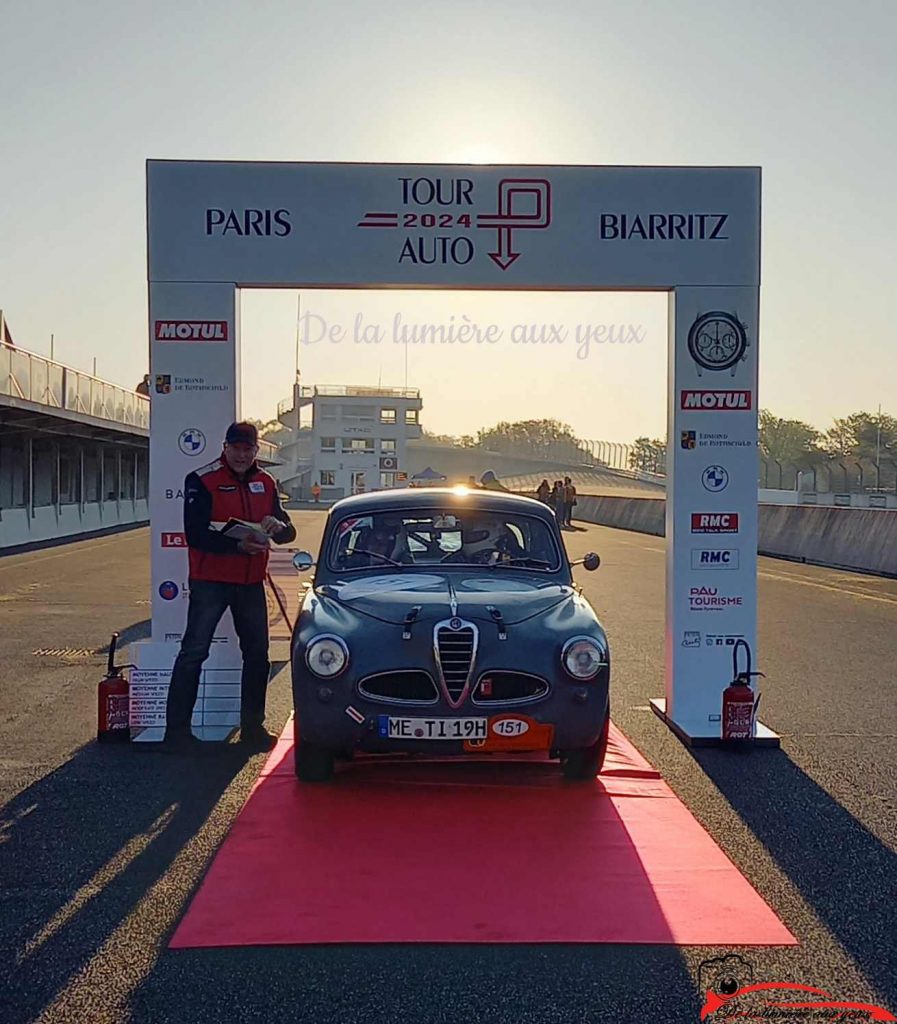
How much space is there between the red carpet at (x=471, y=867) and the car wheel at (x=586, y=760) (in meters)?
0.08

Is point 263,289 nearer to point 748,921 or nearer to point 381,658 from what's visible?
point 381,658

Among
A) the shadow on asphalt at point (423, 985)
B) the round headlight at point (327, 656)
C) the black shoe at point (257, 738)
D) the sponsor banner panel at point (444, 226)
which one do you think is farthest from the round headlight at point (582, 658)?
the sponsor banner panel at point (444, 226)

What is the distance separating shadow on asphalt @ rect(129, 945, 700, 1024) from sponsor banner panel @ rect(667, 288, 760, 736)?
13.0 ft

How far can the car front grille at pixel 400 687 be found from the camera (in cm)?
586

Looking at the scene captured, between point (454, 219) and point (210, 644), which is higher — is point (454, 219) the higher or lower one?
the higher one

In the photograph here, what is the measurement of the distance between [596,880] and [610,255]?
4.60 metres

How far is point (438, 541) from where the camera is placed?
7387mm

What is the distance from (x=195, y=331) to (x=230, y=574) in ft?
5.90

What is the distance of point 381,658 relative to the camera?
5.89 metres

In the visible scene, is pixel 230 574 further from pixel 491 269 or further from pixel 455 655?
pixel 491 269

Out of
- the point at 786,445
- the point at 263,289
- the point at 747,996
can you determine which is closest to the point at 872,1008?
the point at 747,996

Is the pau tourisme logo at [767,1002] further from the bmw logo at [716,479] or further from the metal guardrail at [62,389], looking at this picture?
the metal guardrail at [62,389]

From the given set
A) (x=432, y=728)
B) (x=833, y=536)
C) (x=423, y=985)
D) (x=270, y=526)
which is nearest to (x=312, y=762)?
(x=432, y=728)

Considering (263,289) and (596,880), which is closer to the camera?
(596,880)
